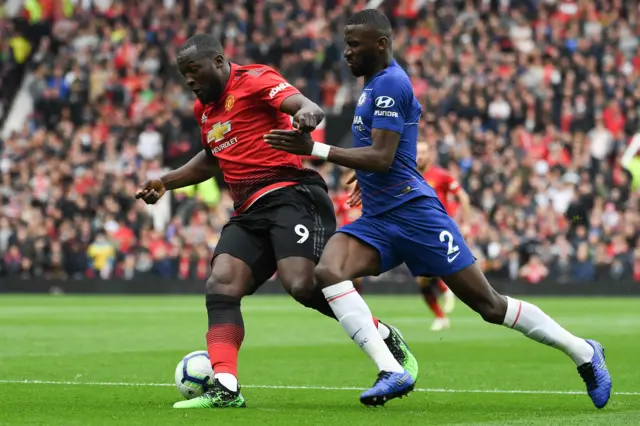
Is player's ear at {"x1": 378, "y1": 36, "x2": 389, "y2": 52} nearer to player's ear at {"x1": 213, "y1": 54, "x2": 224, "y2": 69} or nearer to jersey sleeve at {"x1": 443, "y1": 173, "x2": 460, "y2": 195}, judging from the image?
player's ear at {"x1": 213, "y1": 54, "x2": 224, "y2": 69}

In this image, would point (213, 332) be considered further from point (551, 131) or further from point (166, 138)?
point (166, 138)

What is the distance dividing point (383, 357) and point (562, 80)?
21.8 meters

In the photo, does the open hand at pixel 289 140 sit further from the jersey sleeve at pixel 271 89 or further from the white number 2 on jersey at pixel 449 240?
the white number 2 on jersey at pixel 449 240

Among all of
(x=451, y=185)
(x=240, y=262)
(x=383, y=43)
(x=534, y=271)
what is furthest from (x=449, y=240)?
(x=534, y=271)

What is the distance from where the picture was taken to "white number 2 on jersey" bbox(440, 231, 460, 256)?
26.2 ft

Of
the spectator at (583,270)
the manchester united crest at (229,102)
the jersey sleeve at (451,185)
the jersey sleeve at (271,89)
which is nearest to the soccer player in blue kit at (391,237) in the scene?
the jersey sleeve at (271,89)

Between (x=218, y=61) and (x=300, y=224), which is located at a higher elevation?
(x=218, y=61)

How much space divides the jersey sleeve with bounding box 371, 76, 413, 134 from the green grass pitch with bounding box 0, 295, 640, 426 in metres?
1.64

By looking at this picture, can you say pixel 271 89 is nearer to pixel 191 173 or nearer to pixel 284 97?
pixel 284 97

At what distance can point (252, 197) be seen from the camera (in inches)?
342

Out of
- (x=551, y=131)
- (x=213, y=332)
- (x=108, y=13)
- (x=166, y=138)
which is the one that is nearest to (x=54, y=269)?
(x=166, y=138)

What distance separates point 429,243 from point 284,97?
1.30 meters

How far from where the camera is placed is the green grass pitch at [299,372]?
7.56 metres

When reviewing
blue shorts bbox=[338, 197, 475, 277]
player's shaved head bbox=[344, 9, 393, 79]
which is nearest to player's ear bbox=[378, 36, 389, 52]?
player's shaved head bbox=[344, 9, 393, 79]
